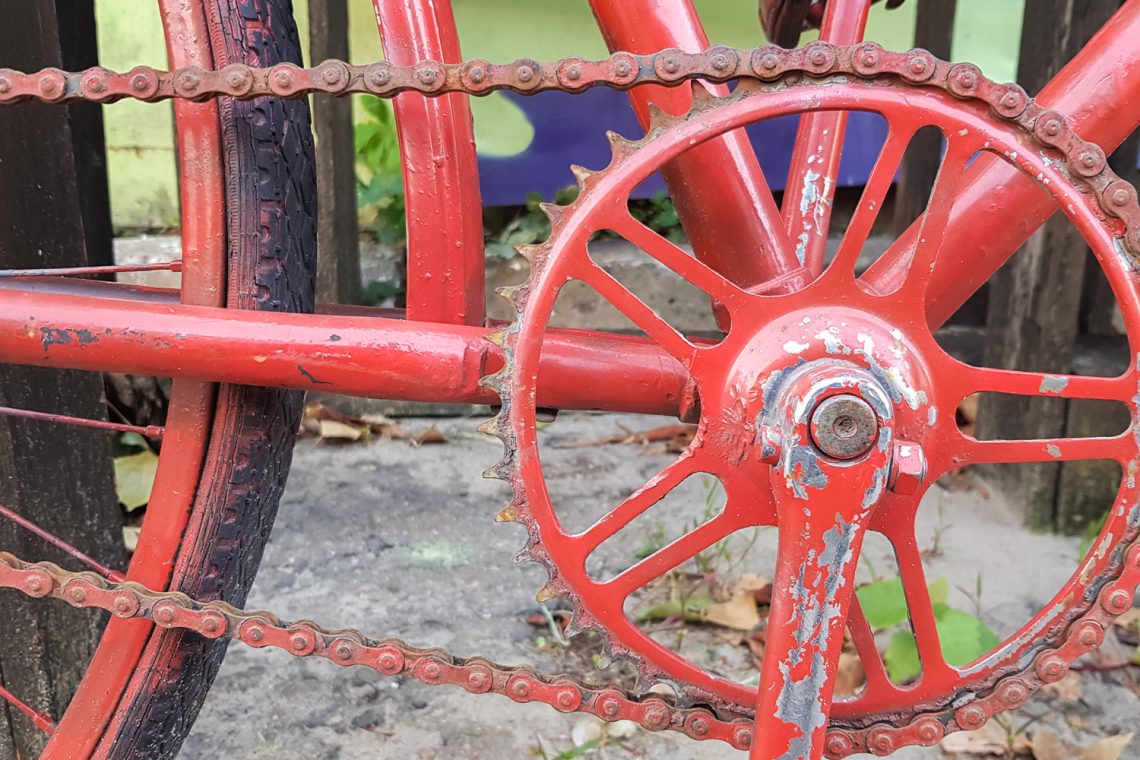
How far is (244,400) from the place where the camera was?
39.6 inches

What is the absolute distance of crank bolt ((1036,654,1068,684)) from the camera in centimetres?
86

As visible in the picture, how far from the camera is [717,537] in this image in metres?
0.89

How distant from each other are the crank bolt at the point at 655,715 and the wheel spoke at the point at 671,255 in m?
0.41

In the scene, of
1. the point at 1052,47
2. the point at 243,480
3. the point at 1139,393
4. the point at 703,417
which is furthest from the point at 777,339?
the point at 1052,47

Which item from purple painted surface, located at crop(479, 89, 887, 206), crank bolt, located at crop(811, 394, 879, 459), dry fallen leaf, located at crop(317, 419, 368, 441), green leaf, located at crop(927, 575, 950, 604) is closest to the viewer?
crank bolt, located at crop(811, 394, 879, 459)

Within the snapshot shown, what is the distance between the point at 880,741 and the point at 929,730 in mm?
48

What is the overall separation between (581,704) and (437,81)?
63 centimetres

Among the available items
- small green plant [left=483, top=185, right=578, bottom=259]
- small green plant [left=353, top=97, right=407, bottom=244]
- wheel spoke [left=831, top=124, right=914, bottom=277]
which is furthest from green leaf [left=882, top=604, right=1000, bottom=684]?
small green plant [left=353, top=97, right=407, bottom=244]

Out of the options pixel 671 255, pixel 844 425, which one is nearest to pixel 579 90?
pixel 671 255

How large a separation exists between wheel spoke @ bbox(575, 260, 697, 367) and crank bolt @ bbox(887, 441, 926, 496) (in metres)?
0.21

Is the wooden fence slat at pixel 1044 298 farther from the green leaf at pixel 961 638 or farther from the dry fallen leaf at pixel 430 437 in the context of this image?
the dry fallen leaf at pixel 430 437

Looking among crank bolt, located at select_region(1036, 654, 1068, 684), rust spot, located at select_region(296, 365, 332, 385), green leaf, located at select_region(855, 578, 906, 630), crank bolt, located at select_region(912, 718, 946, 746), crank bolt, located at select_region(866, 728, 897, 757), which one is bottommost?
crank bolt, located at select_region(866, 728, 897, 757)

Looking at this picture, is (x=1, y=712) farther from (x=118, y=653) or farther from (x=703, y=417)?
(x=703, y=417)

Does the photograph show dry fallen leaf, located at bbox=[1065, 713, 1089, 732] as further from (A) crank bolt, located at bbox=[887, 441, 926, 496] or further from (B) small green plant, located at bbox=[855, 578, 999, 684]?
(A) crank bolt, located at bbox=[887, 441, 926, 496]
